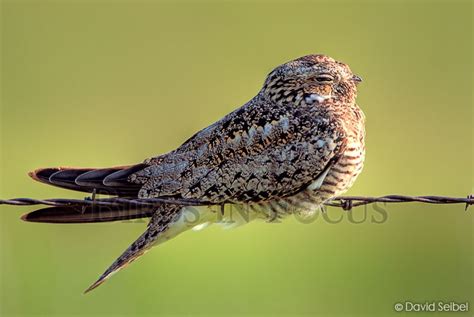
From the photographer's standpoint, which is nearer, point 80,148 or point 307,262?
point 307,262

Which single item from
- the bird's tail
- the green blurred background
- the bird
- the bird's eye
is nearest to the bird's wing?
the bird

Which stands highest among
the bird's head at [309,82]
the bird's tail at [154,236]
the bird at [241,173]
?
the bird's head at [309,82]

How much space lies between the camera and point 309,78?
525cm

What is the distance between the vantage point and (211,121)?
443 inches

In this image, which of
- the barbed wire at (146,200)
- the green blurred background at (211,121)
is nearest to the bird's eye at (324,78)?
the barbed wire at (146,200)

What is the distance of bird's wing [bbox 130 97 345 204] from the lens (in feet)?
15.9

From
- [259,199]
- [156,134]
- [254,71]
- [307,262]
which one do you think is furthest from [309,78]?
[254,71]

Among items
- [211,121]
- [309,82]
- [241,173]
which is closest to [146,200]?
[241,173]

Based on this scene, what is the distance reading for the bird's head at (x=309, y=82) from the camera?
5238 mm

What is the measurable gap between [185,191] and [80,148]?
6317mm

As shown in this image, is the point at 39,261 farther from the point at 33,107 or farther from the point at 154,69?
the point at 154,69

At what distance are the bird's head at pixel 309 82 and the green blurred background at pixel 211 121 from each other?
8.51ft

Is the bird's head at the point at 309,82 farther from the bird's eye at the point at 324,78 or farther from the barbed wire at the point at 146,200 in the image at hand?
the barbed wire at the point at 146,200

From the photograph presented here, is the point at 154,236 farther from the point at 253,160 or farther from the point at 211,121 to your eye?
the point at 211,121
